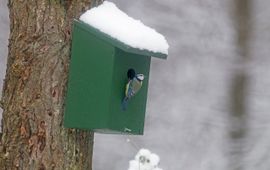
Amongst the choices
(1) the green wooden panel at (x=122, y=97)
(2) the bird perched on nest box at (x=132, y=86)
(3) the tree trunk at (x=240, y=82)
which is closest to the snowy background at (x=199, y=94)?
(3) the tree trunk at (x=240, y=82)

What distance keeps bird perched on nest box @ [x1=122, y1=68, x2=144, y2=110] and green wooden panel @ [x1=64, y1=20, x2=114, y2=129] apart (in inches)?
3.9

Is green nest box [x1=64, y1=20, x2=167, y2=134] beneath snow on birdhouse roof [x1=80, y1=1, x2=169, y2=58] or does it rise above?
beneath

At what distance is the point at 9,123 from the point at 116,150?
4.58 metres

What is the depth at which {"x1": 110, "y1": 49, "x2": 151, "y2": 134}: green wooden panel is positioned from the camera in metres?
2.91

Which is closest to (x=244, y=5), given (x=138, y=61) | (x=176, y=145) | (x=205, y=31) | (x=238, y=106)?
(x=205, y=31)

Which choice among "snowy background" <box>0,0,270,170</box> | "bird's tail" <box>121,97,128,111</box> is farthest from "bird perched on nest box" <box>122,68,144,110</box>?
"snowy background" <box>0,0,270,170</box>

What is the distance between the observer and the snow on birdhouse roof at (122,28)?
290 centimetres

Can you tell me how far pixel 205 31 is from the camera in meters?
7.52

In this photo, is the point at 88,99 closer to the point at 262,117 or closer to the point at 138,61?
the point at 138,61

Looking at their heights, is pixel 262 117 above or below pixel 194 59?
below

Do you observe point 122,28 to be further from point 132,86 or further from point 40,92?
point 40,92

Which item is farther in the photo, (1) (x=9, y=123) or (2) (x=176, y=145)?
(2) (x=176, y=145)

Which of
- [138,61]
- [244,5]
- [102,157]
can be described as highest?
[244,5]

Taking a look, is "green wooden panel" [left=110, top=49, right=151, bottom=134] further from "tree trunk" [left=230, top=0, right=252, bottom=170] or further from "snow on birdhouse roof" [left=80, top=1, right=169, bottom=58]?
"tree trunk" [left=230, top=0, right=252, bottom=170]
